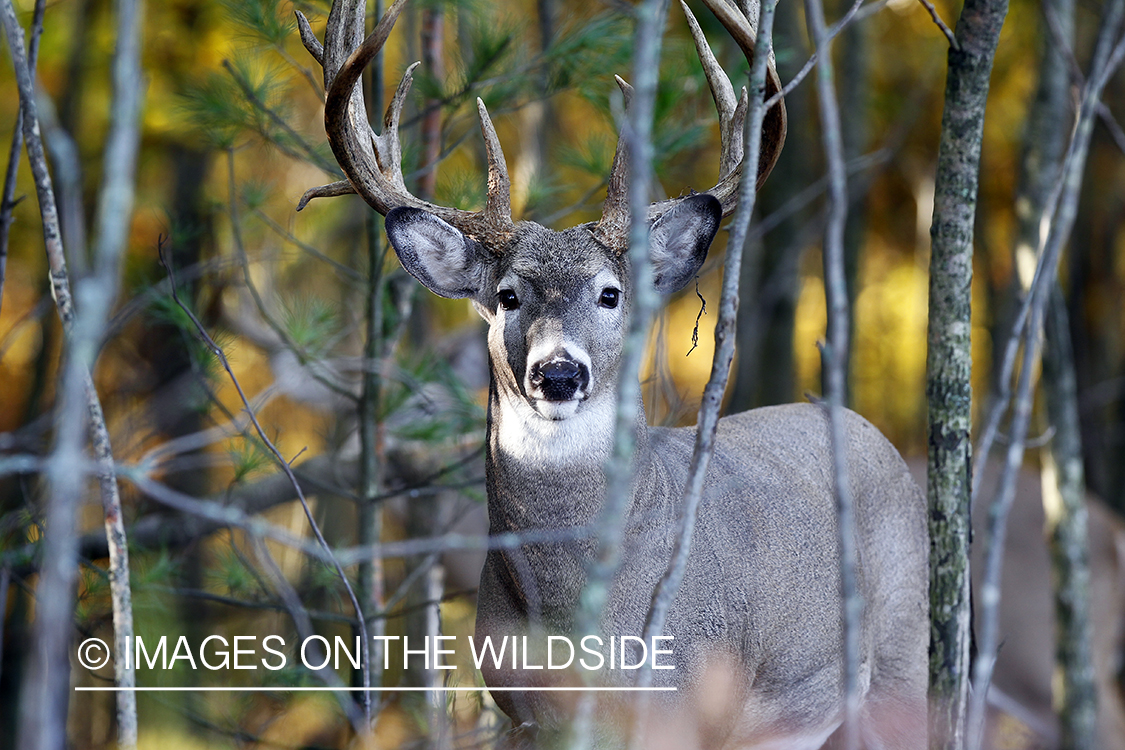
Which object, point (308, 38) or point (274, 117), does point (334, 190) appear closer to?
point (308, 38)

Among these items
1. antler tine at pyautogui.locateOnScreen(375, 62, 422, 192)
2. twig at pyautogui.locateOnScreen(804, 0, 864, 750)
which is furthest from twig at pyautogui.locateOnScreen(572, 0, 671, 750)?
antler tine at pyautogui.locateOnScreen(375, 62, 422, 192)

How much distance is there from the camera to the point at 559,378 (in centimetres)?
316

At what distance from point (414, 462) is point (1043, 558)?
4206 mm

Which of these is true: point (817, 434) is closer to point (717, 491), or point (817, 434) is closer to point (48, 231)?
point (717, 491)

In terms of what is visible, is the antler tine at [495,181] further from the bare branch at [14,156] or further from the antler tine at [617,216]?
the bare branch at [14,156]

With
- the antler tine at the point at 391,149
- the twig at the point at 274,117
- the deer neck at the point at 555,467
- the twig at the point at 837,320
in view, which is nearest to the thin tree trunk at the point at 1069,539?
the deer neck at the point at 555,467

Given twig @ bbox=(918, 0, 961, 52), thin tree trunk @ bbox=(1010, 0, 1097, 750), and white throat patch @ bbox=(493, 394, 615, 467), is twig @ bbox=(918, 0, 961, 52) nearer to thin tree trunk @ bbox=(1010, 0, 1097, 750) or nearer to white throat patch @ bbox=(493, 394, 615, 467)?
white throat patch @ bbox=(493, 394, 615, 467)

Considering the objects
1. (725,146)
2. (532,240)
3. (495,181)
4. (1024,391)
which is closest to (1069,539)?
(725,146)

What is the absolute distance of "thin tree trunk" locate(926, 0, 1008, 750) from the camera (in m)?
2.89

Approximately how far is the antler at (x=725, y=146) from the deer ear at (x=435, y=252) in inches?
19.6

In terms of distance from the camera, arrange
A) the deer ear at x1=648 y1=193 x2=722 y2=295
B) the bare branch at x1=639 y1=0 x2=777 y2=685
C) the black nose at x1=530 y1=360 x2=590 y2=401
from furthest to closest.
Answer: the deer ear at x1=648 y1=193 x2=722 y2=295
the black nose at x1=530 y1=360 x2=590 y2=401
the bare branch at x1=639 y1=0 x2=777 y2=685

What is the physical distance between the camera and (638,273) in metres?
1.97

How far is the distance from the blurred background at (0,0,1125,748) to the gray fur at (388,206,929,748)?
0.59 m

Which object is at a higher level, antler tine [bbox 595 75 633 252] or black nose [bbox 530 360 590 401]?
antler tine [bbox 595 75 633 252]
